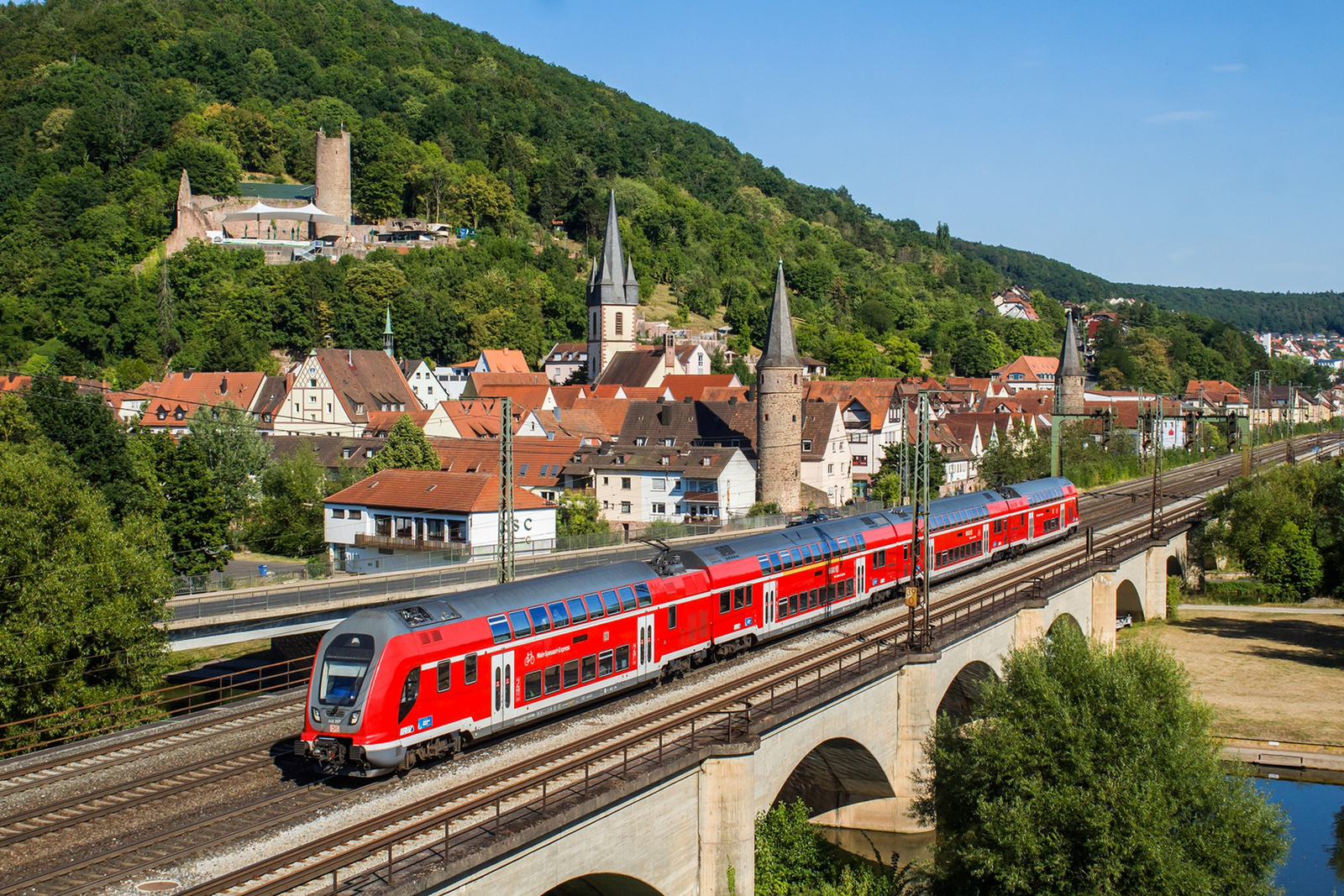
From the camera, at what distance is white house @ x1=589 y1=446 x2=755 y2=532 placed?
6569 cm

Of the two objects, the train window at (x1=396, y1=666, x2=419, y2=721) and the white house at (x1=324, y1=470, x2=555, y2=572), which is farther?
the white house at (x1=324, y1=470, x2=555, y2=572)

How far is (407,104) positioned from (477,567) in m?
157

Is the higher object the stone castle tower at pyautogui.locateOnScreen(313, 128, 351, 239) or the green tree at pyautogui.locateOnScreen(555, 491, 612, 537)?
the stone castle tower at pyautogui.locateOnScreen(313, 128, 351, 239)

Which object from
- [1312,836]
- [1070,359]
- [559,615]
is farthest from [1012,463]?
[559,615]

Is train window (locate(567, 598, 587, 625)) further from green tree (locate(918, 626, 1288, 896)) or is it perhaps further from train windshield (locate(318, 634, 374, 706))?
green tree (locate(918, 626, 1288, 896))

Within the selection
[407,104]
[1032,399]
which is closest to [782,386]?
[1032,399]

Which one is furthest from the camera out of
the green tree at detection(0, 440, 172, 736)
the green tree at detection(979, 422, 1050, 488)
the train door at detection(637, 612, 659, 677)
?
the green tree at detection(979, 422, 1050, 488)

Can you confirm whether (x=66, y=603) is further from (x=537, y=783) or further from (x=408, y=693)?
(x=537, y=783)

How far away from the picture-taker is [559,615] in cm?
2292

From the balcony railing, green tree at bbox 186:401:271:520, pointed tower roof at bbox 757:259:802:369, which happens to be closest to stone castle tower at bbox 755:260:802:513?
pointed tower roof at bbox 757:259:802:369

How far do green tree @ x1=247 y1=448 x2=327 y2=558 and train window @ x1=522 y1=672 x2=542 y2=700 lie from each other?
38.4m

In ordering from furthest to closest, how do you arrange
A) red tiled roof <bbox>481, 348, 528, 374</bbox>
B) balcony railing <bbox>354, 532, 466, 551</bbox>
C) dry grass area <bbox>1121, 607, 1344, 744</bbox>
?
1. red tiled roof <bbox>481, 348, 528, 374</bbox>
2. balcony railing <bbox>354, 532, 466, 551</bbox>
3. dry grass area <bbox>1121, 607, 1344, 744</bbox>

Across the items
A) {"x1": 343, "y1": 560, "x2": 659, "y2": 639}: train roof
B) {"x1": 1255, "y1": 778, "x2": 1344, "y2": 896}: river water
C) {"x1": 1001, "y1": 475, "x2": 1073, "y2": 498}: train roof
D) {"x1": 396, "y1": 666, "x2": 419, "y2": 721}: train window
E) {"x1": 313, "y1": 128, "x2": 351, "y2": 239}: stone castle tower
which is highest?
{"x1": 313, "y1": 128, "x2": 351, "y2": 239}: stone castle tower

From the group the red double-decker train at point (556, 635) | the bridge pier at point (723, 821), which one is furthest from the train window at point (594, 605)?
the bridge pier at point (723, 821)
